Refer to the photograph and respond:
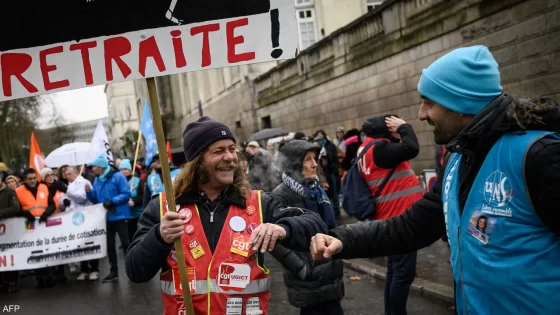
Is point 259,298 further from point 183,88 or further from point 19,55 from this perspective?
point 183,88

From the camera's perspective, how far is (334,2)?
25.1 m

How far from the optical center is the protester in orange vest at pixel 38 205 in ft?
29.8

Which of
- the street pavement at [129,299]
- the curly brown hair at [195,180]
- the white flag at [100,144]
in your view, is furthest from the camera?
→ the white flag at [100,144]

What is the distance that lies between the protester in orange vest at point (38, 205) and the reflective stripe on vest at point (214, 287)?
7.19m

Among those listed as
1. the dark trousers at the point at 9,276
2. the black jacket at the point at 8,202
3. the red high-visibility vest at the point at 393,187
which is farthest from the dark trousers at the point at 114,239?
the red high-visibility vest at the point at 393,187

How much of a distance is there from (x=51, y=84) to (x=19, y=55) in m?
0.20

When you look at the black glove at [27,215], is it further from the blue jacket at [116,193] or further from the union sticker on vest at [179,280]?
the union sticker on vest at [179,280]

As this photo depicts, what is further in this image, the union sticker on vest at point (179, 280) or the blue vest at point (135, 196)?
the blue vest at point (135, 196)

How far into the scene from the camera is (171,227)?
7.95 ft

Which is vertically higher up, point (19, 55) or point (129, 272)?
point (19, 55)

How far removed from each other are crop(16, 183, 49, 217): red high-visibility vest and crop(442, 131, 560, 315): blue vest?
858 cm

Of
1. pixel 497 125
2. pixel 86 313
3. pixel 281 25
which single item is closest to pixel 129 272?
pixel 281 25

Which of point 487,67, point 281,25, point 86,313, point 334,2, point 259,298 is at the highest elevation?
point 334,2

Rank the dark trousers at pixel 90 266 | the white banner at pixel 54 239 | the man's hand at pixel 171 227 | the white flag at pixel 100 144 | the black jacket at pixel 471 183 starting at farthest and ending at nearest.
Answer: the white flag at pixel 100 144 → the dark trousers at pixel 90 266 → the white banner at pixel 54 239 → the man's hand at pixel 171 227 → the black jacket at pixel 471 183
